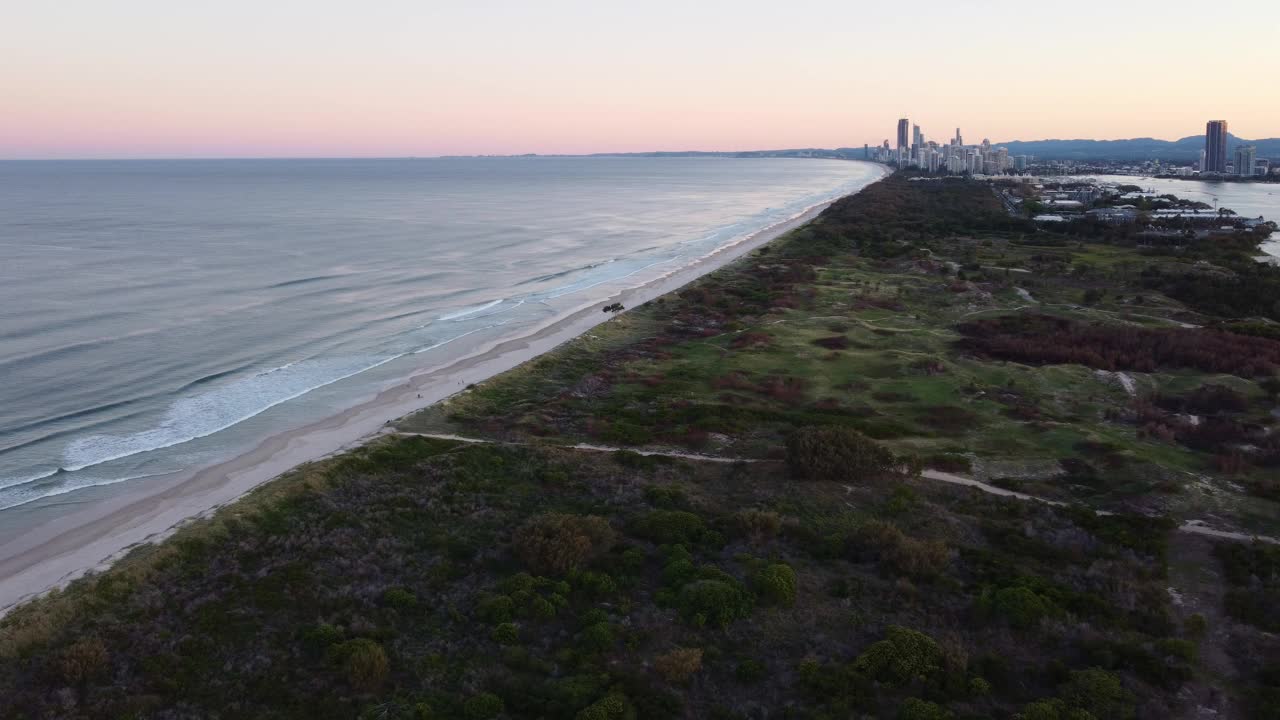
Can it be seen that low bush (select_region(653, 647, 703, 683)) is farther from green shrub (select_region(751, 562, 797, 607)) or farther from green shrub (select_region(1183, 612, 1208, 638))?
green shrub (select_region(1183, 612, 1208, 638))

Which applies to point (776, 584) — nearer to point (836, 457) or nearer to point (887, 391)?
point (836, 457)

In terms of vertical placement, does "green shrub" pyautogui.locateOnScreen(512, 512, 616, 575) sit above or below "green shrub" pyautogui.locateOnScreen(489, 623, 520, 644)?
above

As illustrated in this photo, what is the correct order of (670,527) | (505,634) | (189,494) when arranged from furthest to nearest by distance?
(189,494), (670,527), (505,634)

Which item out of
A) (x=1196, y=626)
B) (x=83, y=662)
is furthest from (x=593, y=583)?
(x=1196, y=626)

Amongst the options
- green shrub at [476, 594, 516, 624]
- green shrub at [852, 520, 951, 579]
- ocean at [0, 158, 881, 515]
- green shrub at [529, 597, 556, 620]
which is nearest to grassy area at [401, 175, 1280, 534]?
green shrub at [852, 520, 951, 579]

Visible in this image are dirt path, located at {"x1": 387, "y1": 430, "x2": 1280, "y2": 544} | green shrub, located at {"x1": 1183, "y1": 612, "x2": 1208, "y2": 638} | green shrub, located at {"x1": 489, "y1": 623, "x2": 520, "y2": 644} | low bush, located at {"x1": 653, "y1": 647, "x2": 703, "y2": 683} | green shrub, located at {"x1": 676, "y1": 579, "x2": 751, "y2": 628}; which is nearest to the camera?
low bush, located at {"x1": 653, "y1": 647, "x2": 703, "y2": 683}

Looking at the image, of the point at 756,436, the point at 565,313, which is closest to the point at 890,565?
the point at 756,436
